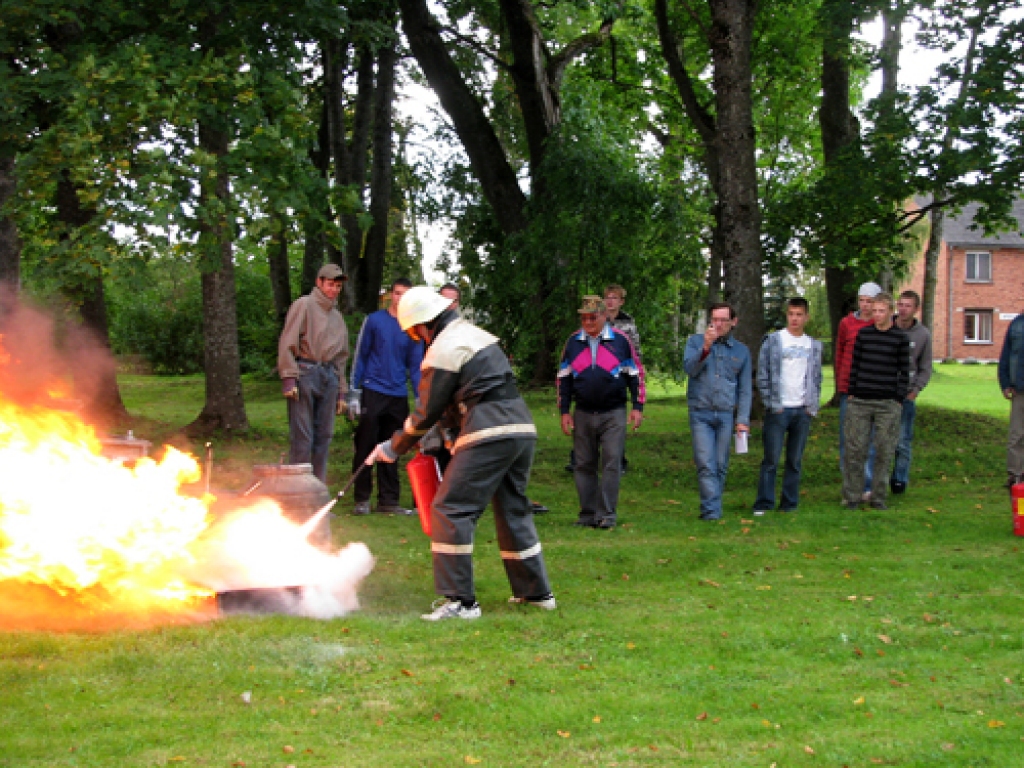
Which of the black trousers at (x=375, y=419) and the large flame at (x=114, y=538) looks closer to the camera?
the large flame at (x=114, y=538)

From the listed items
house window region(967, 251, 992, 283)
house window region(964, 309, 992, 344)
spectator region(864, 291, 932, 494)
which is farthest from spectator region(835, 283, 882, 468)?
house window region(967, 251, 992, 283)

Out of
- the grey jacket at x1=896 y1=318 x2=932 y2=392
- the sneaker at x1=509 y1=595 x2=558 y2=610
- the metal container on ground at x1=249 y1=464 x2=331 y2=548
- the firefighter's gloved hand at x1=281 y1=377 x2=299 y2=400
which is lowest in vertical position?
the sneaker at x1=509 y1=595 x2=558 y2=610

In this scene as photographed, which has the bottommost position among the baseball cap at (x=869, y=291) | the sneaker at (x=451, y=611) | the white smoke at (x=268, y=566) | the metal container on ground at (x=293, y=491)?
the sneaker at (x=451, y=611)

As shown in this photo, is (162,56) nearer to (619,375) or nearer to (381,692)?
(619,375)

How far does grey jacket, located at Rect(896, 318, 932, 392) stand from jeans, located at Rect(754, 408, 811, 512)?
2.19 metres

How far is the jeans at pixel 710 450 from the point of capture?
12.3 meters

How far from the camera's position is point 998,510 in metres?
13.0

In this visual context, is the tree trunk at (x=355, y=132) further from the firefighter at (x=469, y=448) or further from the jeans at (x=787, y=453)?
the firefighter at (x=469, y=448)

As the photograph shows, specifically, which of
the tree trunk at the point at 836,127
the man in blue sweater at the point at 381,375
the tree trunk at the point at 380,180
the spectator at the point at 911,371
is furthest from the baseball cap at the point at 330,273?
the tree trunk at the point at 380,180

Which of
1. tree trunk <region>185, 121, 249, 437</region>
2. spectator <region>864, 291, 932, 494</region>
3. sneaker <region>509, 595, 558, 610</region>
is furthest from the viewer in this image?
tree trunk <region>185, 121, 249, 437</region>

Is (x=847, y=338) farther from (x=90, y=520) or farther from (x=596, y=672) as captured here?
(x=90, y=520)

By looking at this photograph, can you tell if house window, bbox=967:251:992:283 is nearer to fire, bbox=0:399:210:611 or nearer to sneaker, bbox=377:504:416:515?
sneaker, bbox=377:504:416:515

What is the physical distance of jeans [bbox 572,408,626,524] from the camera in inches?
456

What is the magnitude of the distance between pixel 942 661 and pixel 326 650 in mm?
3666
